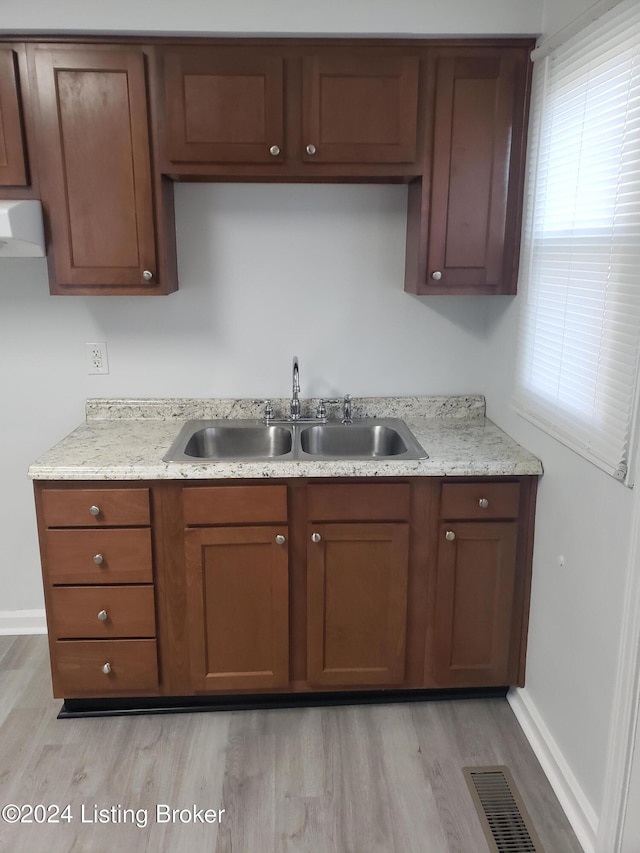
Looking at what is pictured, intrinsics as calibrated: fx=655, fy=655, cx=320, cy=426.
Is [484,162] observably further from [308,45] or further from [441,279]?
[308,45]

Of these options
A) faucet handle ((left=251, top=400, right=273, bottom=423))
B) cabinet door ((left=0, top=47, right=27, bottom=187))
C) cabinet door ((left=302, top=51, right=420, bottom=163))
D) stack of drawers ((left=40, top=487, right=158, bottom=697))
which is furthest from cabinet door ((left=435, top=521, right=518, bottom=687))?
cabinet door ((left=0, top=47, right=27, bottom=187))

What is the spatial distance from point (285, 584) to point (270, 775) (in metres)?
0.58

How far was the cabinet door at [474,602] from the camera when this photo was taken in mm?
2193

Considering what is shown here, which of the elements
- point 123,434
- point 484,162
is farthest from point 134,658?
point 484,162

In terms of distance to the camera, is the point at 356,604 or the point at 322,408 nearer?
the point at 356,604

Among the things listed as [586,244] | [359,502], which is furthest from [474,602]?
[586,244]

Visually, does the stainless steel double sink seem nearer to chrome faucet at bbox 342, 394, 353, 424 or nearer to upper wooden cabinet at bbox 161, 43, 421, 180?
chrome faucet at bbox 342, 394, 353, 424

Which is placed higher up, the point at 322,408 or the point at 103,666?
the point at 322,408

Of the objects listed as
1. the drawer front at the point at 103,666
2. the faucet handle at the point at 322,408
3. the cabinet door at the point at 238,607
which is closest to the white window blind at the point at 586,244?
the faucet handle at the point at 322,408

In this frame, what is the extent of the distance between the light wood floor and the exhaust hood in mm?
1585

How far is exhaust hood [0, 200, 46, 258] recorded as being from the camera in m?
1.92

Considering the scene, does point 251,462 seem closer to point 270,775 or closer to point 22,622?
point 270,775

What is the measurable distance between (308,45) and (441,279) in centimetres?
87

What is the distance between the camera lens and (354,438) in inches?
103
